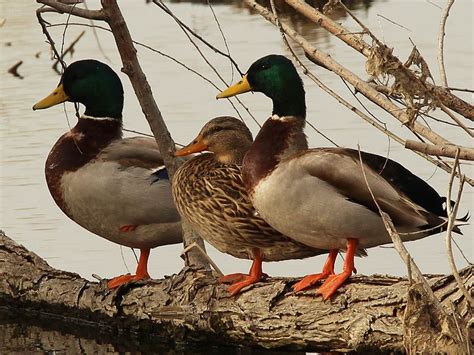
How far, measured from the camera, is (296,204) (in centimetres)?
579

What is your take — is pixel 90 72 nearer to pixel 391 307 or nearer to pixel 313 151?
pixel 313 151

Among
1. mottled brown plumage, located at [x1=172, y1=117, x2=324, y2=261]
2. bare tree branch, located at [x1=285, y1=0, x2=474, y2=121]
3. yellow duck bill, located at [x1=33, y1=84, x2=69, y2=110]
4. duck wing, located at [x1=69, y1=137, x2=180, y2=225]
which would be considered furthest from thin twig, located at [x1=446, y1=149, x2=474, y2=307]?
yellow duck bill, located at [x1=33, y1=84, x2=69, y2=110]

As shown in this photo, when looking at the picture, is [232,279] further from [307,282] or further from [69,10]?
[69,10]

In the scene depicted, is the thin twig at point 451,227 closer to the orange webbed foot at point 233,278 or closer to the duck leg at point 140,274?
the orange webbed foot at point 233,278

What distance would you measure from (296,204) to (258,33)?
9753 mm

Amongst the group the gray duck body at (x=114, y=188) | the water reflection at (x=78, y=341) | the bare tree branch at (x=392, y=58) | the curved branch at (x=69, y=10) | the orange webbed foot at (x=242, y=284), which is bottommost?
the water reflection at (x=78, y=341)

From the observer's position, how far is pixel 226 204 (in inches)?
247

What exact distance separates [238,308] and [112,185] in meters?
1.05

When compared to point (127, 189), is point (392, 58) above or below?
above

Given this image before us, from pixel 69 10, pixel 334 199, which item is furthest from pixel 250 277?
pixel 69 10

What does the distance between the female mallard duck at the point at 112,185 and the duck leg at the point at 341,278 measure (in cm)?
129

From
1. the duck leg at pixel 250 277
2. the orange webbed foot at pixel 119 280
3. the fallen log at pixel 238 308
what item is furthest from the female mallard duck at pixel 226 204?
the orange webbed foot at pixel 119 280

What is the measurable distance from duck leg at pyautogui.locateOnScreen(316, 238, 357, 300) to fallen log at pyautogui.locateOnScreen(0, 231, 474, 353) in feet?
0.11

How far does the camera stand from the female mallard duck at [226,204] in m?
6.23
